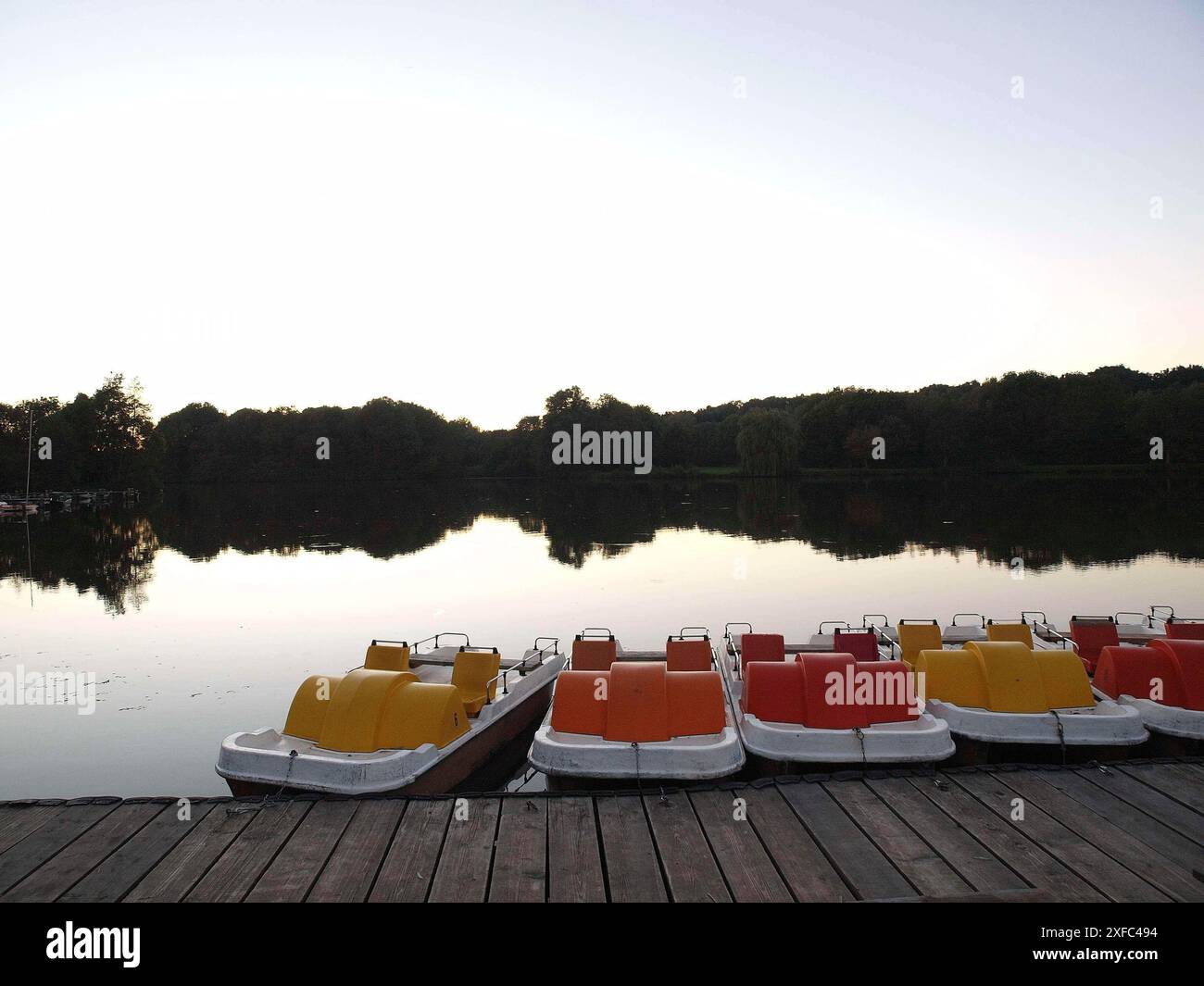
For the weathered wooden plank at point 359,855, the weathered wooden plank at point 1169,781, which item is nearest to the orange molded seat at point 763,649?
the weathered wooden plank at point 1169,781

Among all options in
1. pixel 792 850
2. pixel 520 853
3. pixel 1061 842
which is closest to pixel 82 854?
pixel 520 853

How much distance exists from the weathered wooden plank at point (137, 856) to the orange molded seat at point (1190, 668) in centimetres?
953

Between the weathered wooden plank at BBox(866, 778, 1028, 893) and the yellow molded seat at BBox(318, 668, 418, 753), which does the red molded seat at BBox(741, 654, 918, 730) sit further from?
the yellow molded seat at BBox(318, 668, 418, 753)

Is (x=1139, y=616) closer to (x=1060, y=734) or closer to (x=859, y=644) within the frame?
(x=859, y=644)

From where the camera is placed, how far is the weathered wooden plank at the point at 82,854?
4.87 metres

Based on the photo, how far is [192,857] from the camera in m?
5.23

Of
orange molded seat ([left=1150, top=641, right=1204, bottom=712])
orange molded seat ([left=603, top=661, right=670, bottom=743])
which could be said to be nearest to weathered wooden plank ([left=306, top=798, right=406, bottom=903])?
orange molded seat ([left=603, top=661, right=670, bottom=743])

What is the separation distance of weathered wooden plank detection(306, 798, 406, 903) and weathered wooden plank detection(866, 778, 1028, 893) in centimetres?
373

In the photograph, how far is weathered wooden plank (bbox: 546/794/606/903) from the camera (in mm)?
4770

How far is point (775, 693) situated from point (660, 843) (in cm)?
292

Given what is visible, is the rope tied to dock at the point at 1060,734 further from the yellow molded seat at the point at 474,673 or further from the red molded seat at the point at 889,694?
the yellow molded seat at the point at 474,673

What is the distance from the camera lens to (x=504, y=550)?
3425 centimetres
